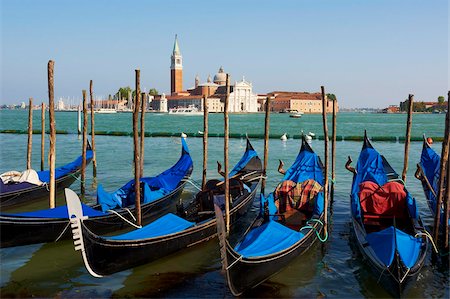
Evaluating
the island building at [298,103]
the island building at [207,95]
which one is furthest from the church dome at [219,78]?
the island building at [298,103]

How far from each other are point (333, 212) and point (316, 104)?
84754 millimetres

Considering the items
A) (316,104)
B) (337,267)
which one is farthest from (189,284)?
(316,104)

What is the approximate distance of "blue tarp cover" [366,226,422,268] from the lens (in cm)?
486

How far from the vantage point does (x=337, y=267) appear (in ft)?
19.2

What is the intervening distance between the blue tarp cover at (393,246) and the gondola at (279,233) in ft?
2.85

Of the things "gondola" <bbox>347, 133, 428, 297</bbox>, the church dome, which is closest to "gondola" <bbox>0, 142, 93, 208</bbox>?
"gondola" <bbox>347, 133, 428, 297</bbox>

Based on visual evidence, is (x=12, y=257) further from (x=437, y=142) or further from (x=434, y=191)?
(x=437, y=142)

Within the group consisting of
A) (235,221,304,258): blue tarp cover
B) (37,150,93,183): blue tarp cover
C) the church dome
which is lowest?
(235,221,304,258): blue tarp cover

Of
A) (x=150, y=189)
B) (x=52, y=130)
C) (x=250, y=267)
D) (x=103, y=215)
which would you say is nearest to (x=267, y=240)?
(x=250, y=267)

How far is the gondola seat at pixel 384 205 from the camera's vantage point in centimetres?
664

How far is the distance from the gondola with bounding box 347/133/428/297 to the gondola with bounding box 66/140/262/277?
6.19 ft

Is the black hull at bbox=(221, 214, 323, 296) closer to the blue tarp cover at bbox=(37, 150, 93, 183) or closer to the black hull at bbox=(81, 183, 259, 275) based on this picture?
the black hull at bbox=(81, 183, 259, 275)

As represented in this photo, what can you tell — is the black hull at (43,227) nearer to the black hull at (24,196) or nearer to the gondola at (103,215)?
the gondola at (103,215)

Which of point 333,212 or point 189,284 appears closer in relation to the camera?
point 189,284
